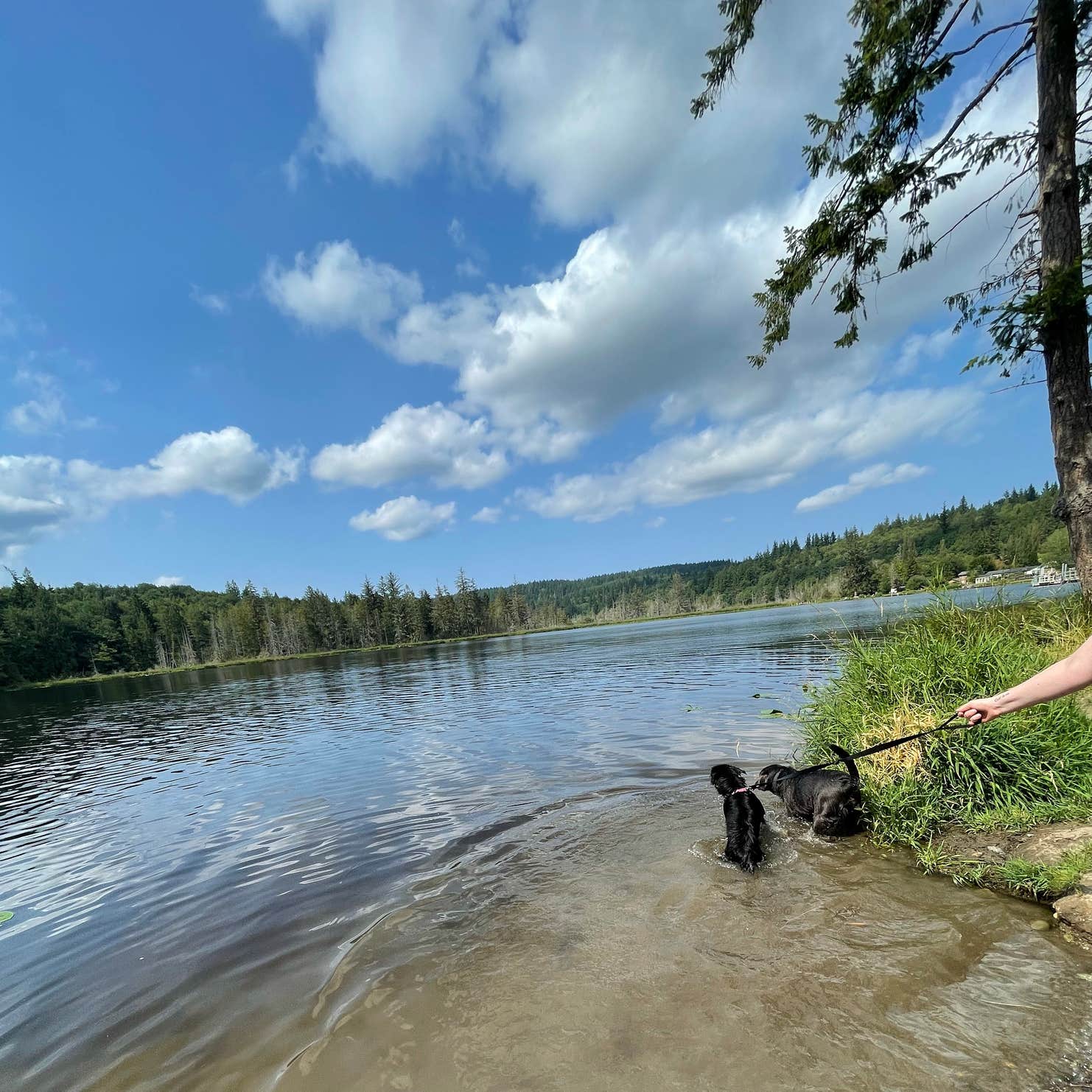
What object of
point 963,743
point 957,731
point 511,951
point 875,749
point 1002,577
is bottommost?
point 511,951

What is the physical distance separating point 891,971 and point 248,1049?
458 cm

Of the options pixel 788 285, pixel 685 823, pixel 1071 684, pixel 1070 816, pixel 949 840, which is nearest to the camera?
pixel 1071 684

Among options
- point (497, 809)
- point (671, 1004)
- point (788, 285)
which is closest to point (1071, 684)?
point (671, 1004)

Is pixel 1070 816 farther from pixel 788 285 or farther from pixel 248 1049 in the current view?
pixel 788 285

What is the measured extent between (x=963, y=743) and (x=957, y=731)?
14 cm

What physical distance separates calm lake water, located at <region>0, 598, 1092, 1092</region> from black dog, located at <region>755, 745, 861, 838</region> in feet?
0.73

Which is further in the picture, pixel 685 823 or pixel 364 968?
pixel 685 823

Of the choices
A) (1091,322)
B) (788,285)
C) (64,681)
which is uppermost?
(788,285)

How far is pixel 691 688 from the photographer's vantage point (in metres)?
20.3

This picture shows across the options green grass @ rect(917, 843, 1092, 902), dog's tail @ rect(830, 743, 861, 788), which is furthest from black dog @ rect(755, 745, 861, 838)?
green grass @ rect(917, 843, 1092, 902)

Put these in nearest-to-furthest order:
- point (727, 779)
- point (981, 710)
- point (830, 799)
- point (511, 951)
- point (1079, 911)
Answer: point (981, 710) < point (1079, 911) < point (511, 951) < point (830, 799) < point (727, 779)

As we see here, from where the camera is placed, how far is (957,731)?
5484mm

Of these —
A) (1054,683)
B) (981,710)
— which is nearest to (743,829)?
(981,710)

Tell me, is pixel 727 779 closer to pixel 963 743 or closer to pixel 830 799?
pixel 830 799
